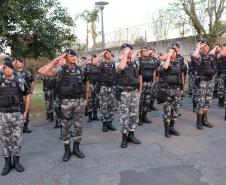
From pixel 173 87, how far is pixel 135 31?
15499 mm

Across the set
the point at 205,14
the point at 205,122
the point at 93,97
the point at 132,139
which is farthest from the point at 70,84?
the point at 205,14

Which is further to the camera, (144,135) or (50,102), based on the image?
(50,102)

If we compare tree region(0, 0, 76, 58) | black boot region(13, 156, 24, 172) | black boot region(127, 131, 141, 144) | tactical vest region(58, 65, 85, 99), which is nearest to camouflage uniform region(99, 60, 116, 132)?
black boot region(127, 131, 141, 144)

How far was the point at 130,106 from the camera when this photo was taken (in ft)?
23.9

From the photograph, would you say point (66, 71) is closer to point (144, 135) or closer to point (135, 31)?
point (144, 135)

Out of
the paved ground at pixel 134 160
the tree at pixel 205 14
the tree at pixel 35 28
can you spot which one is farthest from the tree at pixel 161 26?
the paved ground at pixel 134 160

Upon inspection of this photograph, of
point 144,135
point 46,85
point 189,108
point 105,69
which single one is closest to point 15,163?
point 144,135

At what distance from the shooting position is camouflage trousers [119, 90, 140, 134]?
7.23m

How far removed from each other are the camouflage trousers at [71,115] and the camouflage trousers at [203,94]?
2892mm

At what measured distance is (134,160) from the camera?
21.1 feet

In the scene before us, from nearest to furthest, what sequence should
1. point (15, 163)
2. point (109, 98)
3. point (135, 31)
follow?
point (15, 163) → point (109, 98) → point (135, 31)

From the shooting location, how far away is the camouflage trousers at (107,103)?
29.5 ft

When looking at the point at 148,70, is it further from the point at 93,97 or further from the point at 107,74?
the point at 93,97

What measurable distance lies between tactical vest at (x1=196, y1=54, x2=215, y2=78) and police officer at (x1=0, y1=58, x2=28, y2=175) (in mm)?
3889
